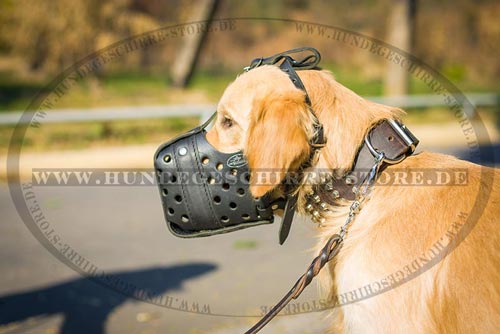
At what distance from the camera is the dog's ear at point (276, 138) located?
219 cm

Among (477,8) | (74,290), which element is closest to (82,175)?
(74,290)

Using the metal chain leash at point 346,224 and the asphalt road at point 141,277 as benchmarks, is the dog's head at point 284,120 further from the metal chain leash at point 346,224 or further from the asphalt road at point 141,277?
the asphalt road at point 141,277

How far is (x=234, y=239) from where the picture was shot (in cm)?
675

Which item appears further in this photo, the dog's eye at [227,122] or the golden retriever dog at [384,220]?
the dog's eye at [227,122]

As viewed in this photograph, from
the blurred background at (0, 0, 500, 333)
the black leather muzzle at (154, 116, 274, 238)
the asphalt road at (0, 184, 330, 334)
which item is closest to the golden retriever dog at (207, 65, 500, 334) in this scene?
the black leather muzzle at (154, 116, 274, 238)

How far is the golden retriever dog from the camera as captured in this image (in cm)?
210

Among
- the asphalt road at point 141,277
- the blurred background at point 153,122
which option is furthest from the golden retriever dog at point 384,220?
the blurred background at point 153,122

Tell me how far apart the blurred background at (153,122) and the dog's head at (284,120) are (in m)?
2.11

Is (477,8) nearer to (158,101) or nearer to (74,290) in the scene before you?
(158,101)

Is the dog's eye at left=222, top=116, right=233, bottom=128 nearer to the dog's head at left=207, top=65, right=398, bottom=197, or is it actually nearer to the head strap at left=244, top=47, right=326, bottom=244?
the dog's head at left=207, top=65, right=398, bottom=197

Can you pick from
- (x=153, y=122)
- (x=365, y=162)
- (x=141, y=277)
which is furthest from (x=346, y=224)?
(x=153, y=122)

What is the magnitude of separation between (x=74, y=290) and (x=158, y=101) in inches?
592

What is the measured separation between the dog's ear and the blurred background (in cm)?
225

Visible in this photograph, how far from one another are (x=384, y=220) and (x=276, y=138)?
585mm
